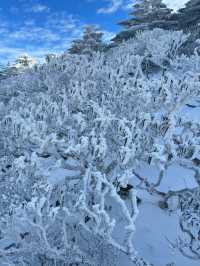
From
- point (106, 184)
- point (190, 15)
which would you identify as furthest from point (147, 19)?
point (106, 184)

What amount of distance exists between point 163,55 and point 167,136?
22.9ft

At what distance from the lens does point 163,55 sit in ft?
41.2

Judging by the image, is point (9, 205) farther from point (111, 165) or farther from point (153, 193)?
point (153, 193)

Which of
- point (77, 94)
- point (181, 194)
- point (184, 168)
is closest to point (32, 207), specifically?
point (181, 194)

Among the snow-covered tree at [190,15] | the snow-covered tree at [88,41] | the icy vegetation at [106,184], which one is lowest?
the icy vegetation at [106,184]

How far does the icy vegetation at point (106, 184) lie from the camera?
4938 mm

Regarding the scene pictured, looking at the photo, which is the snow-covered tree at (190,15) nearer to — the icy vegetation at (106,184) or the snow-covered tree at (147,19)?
the snow-covered tree at (147,19)

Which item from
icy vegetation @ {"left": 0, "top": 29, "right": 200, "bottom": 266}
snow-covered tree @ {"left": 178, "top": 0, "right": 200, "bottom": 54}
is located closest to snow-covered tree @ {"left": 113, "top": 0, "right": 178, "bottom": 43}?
snow-covered tree @ {"left": 178, "top": 0, "right": 200, "bottom": 54}

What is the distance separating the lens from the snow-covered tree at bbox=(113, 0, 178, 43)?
2430cm

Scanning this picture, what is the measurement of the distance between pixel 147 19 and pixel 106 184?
905 inches

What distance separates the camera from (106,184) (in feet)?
16.7

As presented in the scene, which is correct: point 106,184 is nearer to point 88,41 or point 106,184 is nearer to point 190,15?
point 190,15

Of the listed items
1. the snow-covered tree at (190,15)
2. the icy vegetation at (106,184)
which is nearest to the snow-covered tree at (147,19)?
the snow-covered tree at (190,15)

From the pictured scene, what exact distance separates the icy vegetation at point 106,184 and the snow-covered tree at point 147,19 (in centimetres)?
1648
